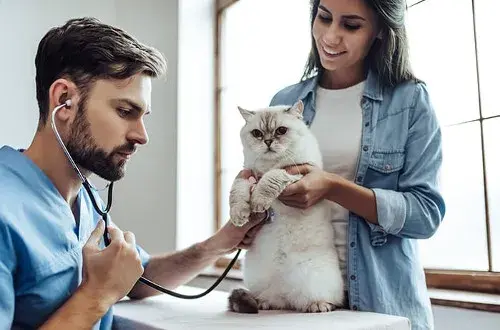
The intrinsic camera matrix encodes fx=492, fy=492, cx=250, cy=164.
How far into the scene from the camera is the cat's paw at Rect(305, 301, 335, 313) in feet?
3.05

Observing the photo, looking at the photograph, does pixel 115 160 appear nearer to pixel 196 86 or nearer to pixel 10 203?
pixel 10 203

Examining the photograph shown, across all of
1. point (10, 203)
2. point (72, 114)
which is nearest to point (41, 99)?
point (72, 114)

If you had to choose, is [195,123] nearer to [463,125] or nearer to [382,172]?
[463,125]

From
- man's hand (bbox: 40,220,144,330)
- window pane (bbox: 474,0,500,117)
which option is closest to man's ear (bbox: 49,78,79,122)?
man's hand (bbox: 40,220,144,330)

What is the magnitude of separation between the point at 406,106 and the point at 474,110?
531 mm

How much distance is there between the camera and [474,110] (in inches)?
54.9

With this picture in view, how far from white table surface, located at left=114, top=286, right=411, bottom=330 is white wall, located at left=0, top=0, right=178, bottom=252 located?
1.19 metres

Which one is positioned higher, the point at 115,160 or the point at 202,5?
the point at 202,5

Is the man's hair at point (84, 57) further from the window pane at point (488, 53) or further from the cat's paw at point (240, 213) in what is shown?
the window pane at point (488, 53)

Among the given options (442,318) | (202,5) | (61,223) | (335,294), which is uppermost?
(202,5)

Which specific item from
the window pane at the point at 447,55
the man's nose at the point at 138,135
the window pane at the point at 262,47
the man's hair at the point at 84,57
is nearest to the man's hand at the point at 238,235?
the man's nose at the point at 138,135

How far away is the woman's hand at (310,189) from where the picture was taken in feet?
3.00

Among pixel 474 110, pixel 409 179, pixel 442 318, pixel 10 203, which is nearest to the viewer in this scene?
pixel 10 203

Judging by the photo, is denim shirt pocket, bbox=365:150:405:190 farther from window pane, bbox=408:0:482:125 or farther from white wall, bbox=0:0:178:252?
white wall, bbox=0:0:178:252
